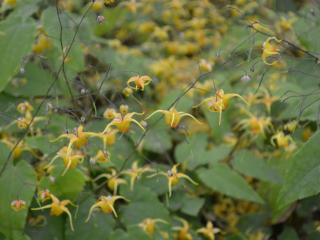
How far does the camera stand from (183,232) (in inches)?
59.6

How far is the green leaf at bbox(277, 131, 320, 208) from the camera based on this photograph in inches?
47.0

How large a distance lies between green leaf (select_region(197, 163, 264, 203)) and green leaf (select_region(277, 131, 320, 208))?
0.34 metres

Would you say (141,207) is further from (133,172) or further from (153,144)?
(153,144)

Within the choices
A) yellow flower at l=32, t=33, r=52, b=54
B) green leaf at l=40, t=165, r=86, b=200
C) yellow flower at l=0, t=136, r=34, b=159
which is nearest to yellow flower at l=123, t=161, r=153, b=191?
green leaf at l=40, t=165, r=86, b=200

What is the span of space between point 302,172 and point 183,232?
417 millimetres

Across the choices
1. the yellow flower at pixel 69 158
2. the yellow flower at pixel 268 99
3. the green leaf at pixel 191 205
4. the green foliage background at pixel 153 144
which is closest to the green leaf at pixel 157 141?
the green foliage background at pixel 153 144

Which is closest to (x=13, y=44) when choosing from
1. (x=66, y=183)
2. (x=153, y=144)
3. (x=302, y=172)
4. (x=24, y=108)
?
(x=24, y=108)

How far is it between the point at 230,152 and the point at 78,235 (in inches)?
23.8

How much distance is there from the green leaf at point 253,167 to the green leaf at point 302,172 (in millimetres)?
369

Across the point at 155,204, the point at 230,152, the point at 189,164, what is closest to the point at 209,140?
the point at 230,152

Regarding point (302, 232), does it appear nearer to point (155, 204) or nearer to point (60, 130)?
point (155, 204)

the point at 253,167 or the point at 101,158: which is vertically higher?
the point at 101,158

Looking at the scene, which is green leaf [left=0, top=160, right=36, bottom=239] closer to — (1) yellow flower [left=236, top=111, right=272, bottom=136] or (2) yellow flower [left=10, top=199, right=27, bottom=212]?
(2) yellow flower [left=10, top=199, right=27, bottom=212]

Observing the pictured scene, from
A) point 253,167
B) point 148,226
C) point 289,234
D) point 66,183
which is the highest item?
point 66,183
